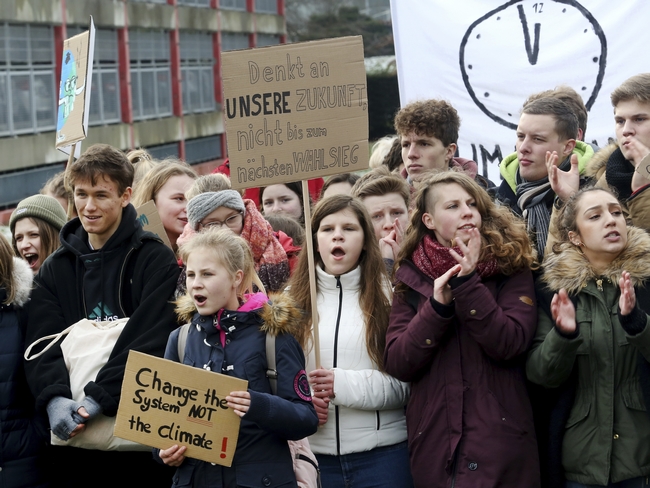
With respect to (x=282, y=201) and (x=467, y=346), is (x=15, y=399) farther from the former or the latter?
(x=282, y=201)

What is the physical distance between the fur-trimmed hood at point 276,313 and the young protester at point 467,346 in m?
0.43

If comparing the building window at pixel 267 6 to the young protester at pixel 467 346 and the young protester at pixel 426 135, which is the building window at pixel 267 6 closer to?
the young protester at pixel 426 135

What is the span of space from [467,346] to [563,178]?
1.03 metres

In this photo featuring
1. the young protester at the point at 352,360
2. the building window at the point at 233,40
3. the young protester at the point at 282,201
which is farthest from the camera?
the building window at the point at 233,40

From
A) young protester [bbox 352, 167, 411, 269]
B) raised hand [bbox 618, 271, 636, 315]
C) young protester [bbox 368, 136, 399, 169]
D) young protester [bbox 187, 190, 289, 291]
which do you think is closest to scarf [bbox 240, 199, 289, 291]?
young protester [bbox 187, 190, 289, 291]

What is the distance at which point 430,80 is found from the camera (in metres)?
7.12

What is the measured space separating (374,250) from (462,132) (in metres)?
2.93

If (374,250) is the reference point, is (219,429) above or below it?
below

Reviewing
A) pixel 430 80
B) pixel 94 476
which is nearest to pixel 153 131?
pixel 430 80

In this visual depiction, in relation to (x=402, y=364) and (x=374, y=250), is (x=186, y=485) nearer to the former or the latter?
(x=402, y=364)

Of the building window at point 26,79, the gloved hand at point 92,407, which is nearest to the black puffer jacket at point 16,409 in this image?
the gloved hand at point 92,407

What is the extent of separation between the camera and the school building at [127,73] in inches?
961

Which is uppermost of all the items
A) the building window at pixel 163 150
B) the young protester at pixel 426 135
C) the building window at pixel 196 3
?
the building window at pixel 196 3

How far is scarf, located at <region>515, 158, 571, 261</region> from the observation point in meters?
4.58
